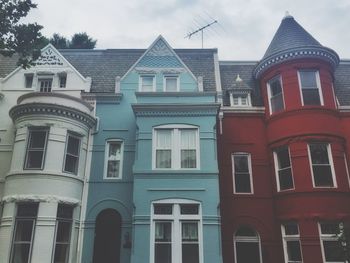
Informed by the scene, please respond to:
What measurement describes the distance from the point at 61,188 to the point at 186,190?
207 inches

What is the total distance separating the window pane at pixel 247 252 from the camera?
14.8 metres

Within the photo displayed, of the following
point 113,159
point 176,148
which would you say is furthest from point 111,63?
point 176,148

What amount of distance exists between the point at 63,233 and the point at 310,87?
13.0 m

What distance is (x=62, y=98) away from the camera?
15.2 meters

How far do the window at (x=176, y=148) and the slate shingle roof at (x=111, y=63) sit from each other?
163 inches

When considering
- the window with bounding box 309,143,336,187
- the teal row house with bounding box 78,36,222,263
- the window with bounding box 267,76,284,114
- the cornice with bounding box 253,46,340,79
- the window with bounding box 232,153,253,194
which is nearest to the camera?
the teal row house with bounding box 78,36,222,263

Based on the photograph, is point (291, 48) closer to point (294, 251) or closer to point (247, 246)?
point (294, 251)

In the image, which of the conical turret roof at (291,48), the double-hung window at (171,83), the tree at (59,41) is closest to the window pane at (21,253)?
the double-hung window at (171,83)

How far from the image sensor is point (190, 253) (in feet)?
42.0

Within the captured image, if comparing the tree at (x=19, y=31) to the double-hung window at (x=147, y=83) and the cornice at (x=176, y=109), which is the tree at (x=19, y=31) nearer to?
the cornice at (x=176, y=109)

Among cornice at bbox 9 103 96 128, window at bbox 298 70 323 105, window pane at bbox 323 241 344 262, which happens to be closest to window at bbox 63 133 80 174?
cornice at bbox 9 103 96 128

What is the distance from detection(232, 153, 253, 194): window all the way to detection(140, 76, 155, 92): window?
559cm

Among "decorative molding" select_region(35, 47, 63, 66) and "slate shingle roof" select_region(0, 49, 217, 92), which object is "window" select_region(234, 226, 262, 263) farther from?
"decorative molding" select_region(35, 47, 63, 66)

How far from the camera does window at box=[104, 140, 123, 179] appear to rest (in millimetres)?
15758
